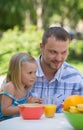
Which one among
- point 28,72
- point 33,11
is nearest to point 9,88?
point 28,72

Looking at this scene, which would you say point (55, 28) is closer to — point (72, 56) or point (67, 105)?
point (67, 105)

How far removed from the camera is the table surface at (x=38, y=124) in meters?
2.77

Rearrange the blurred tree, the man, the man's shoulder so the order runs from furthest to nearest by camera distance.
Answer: the blurred tree
the man's shoulder
the man

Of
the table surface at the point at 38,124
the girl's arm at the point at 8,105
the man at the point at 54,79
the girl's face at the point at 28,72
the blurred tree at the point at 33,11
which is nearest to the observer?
the table surface at the point at 38,124

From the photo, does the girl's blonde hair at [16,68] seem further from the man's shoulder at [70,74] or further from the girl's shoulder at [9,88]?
the man's shoulder at [70,74]

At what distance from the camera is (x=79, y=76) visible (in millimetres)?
3928

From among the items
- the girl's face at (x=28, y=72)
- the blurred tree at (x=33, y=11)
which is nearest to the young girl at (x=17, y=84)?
the girl's face at (x=28, y=72)

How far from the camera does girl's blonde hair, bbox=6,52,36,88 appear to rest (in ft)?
11.5

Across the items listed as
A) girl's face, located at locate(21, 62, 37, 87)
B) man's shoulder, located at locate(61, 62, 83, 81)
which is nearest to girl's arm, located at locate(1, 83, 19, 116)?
girl's face, located at locate(21, 62, 37, 87)

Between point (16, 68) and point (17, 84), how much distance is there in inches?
4.8

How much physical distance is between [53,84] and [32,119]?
0.90 m

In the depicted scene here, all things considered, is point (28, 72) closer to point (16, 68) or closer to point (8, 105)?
point (16, 68)

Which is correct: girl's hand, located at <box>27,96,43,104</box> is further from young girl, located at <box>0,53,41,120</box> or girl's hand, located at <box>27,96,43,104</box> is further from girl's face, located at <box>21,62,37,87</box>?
girl's face, located at <box>21,62,37,87</box>

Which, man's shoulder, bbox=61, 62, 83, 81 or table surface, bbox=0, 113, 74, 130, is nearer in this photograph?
table surface, bbox=0, 113, 74, 130
